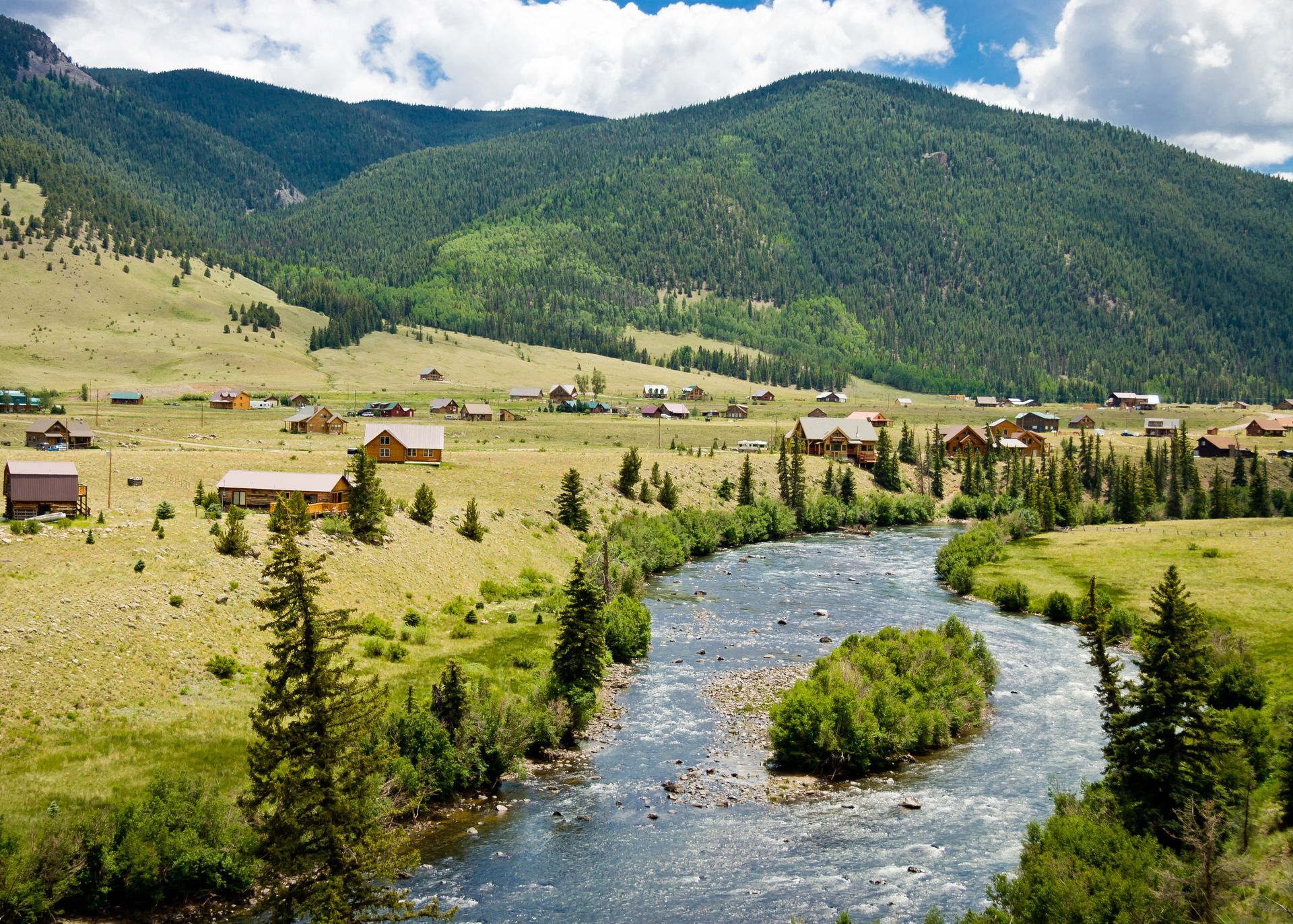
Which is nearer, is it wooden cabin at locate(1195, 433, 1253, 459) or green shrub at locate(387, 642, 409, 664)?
green shrub at locate(387, 642, 409, 664)

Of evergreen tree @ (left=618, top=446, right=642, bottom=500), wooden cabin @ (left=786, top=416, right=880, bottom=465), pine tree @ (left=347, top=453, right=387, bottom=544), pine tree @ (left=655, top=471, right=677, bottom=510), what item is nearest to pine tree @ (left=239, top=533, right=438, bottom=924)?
pine tree @ (left=347, top=453, right=387, bottom=544)

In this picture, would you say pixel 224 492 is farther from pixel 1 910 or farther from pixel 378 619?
pixel 1 910

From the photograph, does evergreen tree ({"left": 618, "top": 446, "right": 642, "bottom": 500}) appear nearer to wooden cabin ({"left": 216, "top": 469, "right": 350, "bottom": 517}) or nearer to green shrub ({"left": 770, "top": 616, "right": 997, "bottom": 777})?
wooden cabin ({"left": 216, "top": 469, "right": 350, "bottom": 517})

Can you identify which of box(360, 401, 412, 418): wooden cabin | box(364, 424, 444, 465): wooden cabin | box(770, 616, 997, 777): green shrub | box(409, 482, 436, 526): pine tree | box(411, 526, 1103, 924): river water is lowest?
box(411, 526, 1103, 924): river water

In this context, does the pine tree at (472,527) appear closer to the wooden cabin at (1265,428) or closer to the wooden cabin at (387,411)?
the wooden cabin at (387,411)

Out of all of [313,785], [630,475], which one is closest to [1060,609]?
[630,475]

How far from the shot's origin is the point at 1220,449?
157 metres

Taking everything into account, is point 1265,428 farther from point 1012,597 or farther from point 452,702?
point 452,702

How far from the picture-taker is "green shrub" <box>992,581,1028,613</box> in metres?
74.9

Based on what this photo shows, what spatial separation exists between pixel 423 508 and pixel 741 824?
1763 inches

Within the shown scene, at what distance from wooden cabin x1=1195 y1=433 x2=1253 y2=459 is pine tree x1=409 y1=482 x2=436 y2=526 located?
131 metres

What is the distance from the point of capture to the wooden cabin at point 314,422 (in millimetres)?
137375

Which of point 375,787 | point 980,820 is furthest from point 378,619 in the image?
point 980,820

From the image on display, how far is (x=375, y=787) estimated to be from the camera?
3428cm
